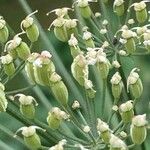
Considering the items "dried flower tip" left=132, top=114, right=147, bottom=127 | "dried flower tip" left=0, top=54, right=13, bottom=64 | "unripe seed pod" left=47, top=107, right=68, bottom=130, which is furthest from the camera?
"dried flower tip" left=0, top=54, right=13, bottom=64

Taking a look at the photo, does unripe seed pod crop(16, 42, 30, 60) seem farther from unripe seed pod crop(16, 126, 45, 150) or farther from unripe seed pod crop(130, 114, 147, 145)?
unripe seed pod crop(130, 114, 147, 145)

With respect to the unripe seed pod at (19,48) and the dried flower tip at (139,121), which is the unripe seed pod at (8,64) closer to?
the unripe seed pod at (19,48)

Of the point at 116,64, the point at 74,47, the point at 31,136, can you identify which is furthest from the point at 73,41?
the point at 31,136

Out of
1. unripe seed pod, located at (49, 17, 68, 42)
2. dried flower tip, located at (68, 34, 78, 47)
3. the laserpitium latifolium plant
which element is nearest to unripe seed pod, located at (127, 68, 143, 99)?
the laserpitium latifolium plant

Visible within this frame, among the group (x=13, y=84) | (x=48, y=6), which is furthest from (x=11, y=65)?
(x=48, y=6)

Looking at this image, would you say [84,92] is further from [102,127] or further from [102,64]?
[102,127]

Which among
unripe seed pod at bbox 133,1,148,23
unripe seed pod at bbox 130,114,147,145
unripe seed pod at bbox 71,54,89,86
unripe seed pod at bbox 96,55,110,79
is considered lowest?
unripe seed pod at bbox 130,114,147,145
